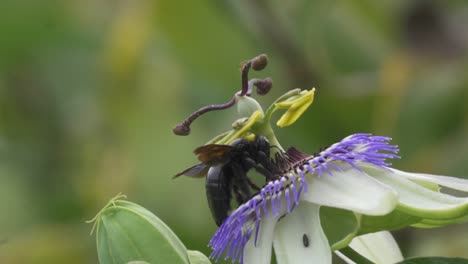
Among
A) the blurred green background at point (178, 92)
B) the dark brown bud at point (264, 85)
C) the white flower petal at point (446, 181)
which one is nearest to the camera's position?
the white flower petal at point (446, 181)

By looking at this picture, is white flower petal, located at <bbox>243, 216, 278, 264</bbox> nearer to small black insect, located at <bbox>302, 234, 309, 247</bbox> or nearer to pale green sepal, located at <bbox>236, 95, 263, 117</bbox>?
small black insect, located at <bbox>302, 234, 309, 247</bbox>

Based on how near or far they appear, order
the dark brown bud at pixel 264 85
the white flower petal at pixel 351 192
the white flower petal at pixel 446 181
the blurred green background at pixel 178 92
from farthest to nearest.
A: 1. the blurred green background at pixel 178 92
2. the dark brown bud at pixel 264 85
3. the white flower petal at pixel 446 181
4. the white flower petal at pixel 351 192

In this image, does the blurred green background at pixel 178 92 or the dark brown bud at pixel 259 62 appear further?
the blurred green background at pixel 178 92

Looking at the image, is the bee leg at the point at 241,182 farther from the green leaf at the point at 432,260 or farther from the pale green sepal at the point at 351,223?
the green leaf at the point at 432,260

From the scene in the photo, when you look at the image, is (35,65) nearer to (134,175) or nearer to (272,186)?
(134,175)

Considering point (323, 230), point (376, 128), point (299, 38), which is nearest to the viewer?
A: point (323, 230)

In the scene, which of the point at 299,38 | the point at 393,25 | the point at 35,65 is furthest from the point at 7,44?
the point at 393,25

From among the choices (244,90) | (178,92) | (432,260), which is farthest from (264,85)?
(178,92)

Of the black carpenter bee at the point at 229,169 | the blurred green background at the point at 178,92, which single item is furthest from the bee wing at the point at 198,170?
the blurred green background at the point at 178,92
